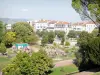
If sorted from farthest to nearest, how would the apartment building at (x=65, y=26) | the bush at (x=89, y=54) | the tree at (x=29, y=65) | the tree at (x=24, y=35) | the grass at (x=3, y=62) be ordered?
the apartment building at (x=65, y=26) → the tree at (x=24, y=35) → the grass at (x=3, y=62) → the bush at (x=89, y=54) → the tree at (x=29, y=65)

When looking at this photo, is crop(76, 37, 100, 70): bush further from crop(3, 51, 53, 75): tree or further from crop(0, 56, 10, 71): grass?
crop(0, 56, 10, 71): grass

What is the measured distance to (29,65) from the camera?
1220cm

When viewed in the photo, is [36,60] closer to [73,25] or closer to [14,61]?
[14,61]

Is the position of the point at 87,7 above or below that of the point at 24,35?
above

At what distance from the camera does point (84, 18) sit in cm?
1372

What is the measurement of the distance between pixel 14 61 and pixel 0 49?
9.88 metres

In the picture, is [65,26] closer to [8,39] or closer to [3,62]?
[8,39]

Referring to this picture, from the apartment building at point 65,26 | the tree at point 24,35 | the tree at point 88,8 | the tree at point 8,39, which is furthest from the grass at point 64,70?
the apartment building at point 65,26

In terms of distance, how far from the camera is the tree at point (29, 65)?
40.0 ft

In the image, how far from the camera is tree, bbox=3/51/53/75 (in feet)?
40.0

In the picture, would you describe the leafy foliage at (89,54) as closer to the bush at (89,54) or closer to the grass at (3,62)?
the bush at (89,54)

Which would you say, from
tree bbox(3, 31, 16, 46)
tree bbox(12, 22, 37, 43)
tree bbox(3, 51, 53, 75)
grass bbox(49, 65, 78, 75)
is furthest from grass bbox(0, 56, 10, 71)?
tree bbox(12, 22, 37, 43)

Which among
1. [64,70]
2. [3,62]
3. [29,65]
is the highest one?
[29,65]

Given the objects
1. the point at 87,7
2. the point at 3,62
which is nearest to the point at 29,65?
the point at 87,7
